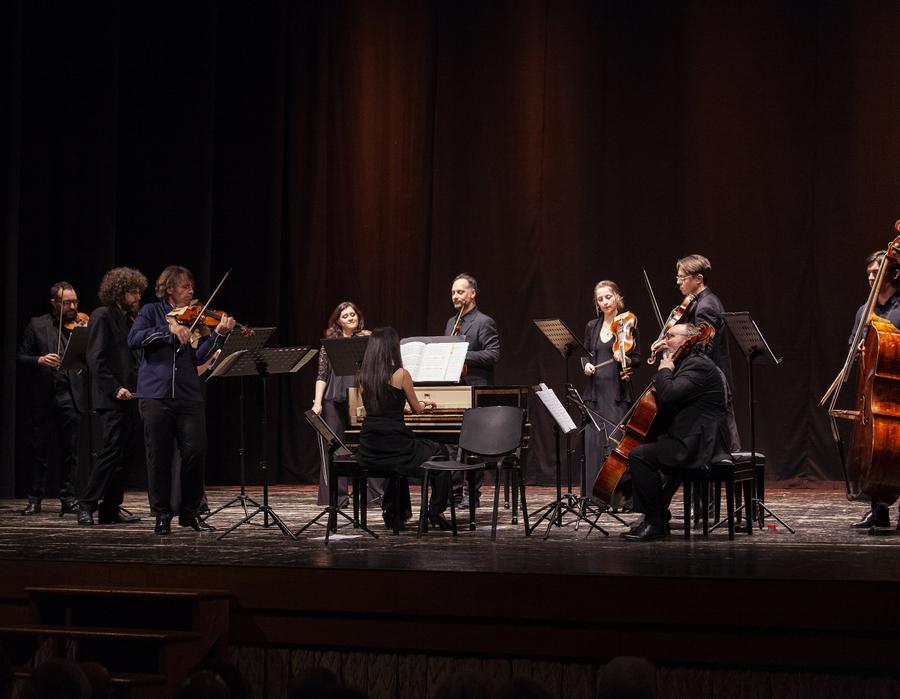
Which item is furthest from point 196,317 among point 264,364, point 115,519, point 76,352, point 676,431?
point 676,431

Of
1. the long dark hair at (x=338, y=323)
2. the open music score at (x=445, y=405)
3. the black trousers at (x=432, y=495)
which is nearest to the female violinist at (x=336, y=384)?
the long dark hair at (x=338, y=323)

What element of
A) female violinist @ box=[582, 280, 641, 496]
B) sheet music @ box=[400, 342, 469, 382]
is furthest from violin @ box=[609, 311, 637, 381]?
sheet music @ box=[400, 342, 469, 382]

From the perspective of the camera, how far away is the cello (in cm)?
643

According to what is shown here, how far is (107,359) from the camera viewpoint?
754 cm

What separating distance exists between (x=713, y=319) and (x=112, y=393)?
13.0 feet

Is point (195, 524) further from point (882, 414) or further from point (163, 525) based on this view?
point (882, 414)

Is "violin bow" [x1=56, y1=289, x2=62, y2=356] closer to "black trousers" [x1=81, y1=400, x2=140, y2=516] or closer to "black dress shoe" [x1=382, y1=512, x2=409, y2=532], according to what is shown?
"black trousers" [x1=81, y1=400, x2=140, y2=516]

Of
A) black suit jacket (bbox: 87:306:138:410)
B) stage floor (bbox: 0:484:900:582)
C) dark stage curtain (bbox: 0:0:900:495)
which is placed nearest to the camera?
stage floor (bbox: 0:484:900:582)

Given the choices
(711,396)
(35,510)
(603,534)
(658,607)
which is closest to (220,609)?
(658,607)

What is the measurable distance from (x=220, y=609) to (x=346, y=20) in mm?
7696

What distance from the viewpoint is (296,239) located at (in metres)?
11.3

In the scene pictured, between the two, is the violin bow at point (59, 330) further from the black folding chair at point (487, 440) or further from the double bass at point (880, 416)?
the double bass at point (880, 416)

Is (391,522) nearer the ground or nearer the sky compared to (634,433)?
nearer the ground

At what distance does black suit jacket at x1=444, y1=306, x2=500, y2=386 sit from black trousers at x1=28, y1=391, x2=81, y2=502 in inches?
120
